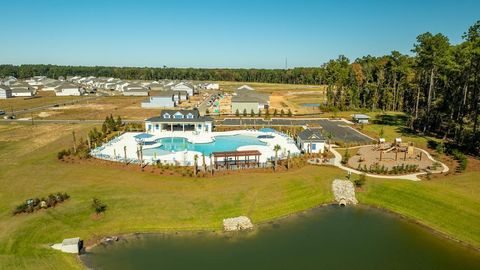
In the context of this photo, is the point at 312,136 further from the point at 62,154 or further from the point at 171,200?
the point at 62,154

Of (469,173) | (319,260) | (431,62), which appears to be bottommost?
(319,260)

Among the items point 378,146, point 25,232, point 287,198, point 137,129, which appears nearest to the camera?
point 25,232

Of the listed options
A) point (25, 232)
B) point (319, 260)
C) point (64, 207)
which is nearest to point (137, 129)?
point (64, 207)

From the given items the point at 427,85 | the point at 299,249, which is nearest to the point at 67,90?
the point at 427,85

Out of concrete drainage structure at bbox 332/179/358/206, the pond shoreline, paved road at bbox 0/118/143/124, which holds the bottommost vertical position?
the pond shoreline

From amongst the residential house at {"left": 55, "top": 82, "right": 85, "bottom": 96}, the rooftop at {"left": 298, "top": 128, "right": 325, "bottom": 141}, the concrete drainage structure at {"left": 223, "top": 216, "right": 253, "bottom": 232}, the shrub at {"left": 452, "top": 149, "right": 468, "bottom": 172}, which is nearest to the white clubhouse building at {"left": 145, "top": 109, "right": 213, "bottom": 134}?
the rooftop at {"left": 298, "top": 128, "right": 325, "bottom": 141}

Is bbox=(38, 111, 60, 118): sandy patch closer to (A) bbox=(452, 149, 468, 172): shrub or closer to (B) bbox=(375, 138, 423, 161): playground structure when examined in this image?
(B) bbox=(375, 138, 423, 161): playground structure

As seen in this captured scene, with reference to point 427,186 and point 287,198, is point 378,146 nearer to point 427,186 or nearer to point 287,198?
point 427,186
